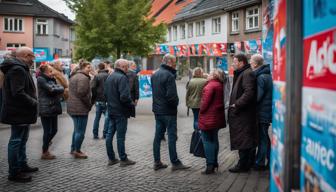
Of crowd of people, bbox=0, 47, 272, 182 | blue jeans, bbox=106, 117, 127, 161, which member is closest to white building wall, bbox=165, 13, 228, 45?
crowd of people, bbox=0, 47, 272, 182

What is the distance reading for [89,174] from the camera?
7281 millimetres

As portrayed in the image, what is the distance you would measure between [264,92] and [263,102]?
170 mm

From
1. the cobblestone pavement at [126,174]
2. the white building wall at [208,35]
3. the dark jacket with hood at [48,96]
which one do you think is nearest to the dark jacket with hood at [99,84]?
the cobblestone pavement at [126,174]

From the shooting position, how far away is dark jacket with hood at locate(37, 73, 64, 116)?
7910 mm

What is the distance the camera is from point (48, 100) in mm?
8031

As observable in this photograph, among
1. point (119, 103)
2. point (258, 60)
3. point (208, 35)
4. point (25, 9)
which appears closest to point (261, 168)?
point (258, 60)

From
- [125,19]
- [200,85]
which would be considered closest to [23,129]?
[200,85]

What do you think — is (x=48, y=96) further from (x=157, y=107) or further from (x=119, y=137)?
(x=157, y=107)

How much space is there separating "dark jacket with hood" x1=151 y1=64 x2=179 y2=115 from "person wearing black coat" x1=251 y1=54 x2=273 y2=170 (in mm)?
1263

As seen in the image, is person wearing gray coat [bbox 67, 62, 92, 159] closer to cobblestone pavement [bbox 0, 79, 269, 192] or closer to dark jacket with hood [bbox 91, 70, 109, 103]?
cobblestone pavement [bbox 0, 79, 269, 192]

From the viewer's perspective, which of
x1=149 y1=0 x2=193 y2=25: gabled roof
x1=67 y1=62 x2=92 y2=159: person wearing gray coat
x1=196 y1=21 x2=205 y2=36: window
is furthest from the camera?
x1=149 y1=0 x2=193 y2=25: gabled roof

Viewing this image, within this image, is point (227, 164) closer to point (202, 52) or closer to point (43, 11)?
point (202, 52)

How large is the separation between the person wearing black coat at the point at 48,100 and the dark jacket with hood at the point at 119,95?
878mm

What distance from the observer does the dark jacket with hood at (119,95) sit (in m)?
7.79
